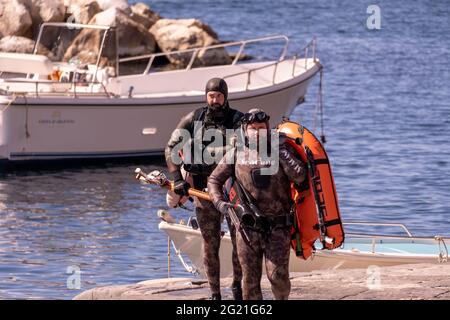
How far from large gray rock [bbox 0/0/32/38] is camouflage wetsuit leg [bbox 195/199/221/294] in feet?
104

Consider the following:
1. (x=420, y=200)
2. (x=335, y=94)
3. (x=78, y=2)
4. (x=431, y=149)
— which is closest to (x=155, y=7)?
(x=78, y=2)

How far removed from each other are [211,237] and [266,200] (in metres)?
1.18

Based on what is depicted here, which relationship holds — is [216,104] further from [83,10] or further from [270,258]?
[83,10]

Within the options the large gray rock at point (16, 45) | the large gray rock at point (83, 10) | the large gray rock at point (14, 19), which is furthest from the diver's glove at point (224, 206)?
the large gray rock at point (14, 19)

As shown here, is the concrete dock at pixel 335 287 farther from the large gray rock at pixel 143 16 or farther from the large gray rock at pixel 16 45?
the large gray rock at pixel 143 16

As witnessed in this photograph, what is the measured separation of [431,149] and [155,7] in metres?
46.5

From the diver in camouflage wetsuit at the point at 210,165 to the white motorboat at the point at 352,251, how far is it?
2.69 meters

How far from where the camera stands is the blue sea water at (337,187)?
18.6 metres

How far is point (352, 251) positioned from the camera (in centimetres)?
1549

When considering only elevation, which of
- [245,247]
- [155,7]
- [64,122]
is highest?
[245,247]
